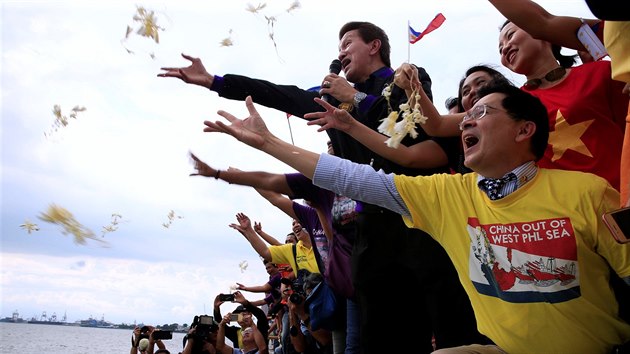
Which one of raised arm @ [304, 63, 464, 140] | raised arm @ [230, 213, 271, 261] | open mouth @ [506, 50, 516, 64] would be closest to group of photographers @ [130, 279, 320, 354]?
raised arm @ [230, 213, 271, 261]

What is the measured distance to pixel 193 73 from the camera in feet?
14.1

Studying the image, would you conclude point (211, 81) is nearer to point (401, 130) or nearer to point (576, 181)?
point (401, 130)

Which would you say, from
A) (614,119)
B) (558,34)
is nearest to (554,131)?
(614,119)

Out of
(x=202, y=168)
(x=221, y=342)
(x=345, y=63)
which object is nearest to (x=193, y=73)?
(x=202, y=168)

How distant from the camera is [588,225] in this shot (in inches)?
88.0

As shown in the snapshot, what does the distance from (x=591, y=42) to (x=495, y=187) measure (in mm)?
865

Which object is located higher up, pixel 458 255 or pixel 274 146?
pixel 274 146

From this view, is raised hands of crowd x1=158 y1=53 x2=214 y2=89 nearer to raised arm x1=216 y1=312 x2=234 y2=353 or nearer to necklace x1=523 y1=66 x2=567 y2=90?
necklace x1=523 y1=66 x2=567 y2=90

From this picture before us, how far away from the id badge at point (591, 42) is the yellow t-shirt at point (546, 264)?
2.10 feet

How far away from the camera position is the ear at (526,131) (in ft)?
8.53

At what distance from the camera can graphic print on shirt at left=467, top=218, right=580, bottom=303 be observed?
87.5 inches

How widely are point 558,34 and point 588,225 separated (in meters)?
1.03

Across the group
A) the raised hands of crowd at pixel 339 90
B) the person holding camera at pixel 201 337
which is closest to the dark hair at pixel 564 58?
the raised hands of crowd at pixel 339 90

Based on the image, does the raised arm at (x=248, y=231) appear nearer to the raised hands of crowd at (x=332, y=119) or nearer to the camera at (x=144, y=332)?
the camera at (x=144, y=332)
